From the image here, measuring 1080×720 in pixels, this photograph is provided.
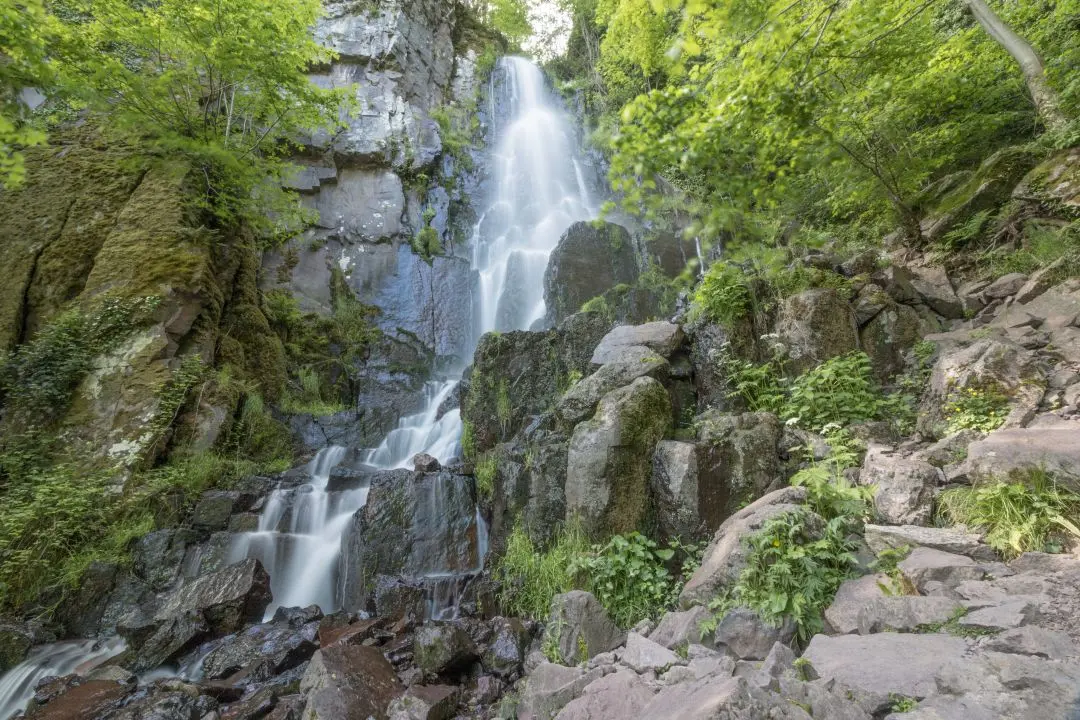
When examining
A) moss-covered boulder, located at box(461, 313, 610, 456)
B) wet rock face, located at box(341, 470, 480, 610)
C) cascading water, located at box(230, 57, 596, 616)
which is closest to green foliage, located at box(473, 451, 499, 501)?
wet rock face, located at box(341, 470, 480, 610)

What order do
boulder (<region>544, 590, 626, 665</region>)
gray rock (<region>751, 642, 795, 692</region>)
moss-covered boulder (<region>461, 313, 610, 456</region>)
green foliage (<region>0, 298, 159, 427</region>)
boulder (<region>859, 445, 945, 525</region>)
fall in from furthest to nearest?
moss-covered boulder (<region>461, 313, 610, 456</region>) → green foliage (<region>0, 298, 159, 427</region>) → boulder (<region>544, 590, 626, 665</region>) → boulder (<region>859, 445, 945, 525</region>) → gray rock (<region>751, 642, 795, 692</region>)

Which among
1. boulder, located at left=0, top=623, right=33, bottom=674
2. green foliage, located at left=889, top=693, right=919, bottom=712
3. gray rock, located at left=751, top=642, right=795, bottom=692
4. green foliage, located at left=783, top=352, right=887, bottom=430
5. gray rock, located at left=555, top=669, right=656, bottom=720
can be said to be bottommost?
boulder, located at left=0, top=623, right=33, bottom=674

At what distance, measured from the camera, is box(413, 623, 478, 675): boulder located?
4.26m

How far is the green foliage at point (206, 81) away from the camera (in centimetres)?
865

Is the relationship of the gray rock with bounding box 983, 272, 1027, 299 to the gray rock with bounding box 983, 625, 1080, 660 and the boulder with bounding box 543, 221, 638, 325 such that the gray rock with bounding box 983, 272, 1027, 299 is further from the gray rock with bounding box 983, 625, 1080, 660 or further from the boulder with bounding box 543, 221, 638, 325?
the boulder with bounding box 543, 221, 638, 325

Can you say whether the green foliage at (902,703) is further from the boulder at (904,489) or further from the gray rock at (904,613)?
the boulder at (904,489)

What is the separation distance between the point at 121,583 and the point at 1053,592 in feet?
30.2

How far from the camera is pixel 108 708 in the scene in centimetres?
436

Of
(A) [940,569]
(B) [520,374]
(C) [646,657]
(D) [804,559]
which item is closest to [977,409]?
(A) [940,569]

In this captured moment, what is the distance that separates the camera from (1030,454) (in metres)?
3.14

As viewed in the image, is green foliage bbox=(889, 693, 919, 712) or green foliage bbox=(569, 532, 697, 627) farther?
green foliage bbox=(569, 532, 697, 627)

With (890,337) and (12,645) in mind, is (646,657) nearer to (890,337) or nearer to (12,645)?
(890,337)

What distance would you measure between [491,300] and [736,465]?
11909 millimetres

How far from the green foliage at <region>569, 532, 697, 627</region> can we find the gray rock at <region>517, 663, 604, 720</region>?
3.89 ft
